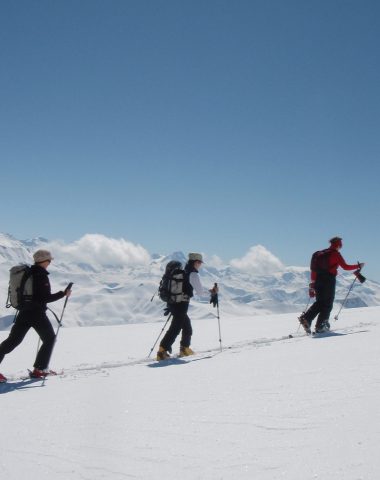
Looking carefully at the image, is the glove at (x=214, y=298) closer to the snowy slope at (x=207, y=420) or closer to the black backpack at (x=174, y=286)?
the black backpack at (x=174, y=286)

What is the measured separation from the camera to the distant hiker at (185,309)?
949cm

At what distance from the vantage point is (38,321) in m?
7.92

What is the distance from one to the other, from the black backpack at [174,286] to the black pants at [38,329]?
2603mm

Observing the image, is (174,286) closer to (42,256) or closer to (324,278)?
(42,256)

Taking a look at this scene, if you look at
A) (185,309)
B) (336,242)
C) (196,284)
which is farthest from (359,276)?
(185,309)

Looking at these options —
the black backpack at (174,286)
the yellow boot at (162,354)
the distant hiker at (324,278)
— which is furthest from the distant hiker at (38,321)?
the distant hiker at (324,278)

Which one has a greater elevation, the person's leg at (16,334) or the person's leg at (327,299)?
the person's leg at (327,299)

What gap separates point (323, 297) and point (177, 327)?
403cm

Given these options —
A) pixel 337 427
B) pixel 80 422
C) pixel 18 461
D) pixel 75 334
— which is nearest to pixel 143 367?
pixel 80 422

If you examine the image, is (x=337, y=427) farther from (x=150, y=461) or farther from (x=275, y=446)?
(x=150, y=461)

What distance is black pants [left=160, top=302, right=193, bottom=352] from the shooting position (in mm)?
9445

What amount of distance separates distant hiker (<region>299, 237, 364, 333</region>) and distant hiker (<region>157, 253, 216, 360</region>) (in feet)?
10.3

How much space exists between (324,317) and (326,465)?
8360 millimetres

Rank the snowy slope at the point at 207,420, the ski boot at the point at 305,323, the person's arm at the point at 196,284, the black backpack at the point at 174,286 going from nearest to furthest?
the snowy slope at the point at 207,420 < the person's arm at the point at 196,284 < the black backpack at the point at 174,286 < the ski boot at the point at 305,323
